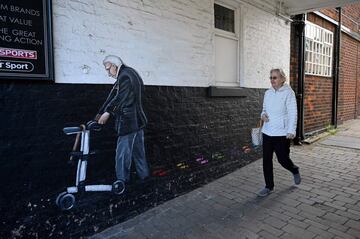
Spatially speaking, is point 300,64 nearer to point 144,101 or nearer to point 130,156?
point 144,101

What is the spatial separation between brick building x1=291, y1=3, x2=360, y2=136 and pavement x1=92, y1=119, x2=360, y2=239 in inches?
127

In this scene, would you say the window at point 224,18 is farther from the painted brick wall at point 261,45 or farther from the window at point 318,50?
the window at point 318,50

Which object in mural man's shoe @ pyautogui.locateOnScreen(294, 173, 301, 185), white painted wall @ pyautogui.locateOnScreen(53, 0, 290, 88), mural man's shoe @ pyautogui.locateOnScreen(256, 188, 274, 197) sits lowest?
mural man's shoe @ pyautogui.locateOnScreen(256, 188, 274, 197)

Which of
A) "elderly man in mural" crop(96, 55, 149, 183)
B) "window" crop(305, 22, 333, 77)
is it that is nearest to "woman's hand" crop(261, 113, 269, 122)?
"elderly man in mural" crop(96, 55, 149, 183)

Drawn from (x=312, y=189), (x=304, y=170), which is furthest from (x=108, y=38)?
(x=304, y=170)

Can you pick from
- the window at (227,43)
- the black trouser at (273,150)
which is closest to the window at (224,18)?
the window at (227,43)

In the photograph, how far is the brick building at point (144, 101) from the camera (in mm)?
2863

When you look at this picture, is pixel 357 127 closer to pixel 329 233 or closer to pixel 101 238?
pixel 329 233

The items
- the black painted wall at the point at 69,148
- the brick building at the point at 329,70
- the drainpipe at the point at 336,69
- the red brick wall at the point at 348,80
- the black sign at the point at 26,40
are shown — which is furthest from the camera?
the red brick wall at the point at 348,80

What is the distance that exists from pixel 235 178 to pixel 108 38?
3336 mm

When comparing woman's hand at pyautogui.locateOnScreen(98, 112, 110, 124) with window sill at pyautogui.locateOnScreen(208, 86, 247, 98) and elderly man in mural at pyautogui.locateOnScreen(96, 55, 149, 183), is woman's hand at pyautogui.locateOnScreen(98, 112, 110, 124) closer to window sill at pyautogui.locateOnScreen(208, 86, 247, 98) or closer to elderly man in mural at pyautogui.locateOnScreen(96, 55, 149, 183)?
elderly man in mural at pyautogui.locateOnScreen(96, 55, 149, 183)

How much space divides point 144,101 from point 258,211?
2.10 metres

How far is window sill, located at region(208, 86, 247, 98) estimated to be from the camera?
16.3 feet

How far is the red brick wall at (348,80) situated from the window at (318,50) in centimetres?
132
